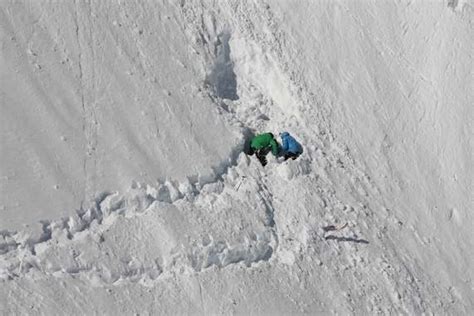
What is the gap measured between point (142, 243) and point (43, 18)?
426cm

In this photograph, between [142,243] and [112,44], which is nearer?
[142,243]

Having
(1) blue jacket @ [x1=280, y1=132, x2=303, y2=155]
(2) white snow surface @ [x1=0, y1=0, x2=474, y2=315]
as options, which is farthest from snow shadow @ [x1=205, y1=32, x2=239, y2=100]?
(1) blue jacket @ [x1=280, y1=132, x2=303, y2=155]

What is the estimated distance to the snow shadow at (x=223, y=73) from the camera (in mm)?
16497

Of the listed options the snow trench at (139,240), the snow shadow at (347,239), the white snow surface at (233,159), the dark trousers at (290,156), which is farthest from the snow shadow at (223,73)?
the snow shadow at (347,239)

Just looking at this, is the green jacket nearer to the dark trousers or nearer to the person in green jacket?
the person in green jacket

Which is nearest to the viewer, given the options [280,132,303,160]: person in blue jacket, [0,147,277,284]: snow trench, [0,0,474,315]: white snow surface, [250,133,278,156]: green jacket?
[0,147,277,284]: snow trench

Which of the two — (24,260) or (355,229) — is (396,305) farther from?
(24,260)

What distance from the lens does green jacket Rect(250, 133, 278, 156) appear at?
15.6m

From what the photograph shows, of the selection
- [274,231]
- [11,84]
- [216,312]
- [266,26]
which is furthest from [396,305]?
[11,84]

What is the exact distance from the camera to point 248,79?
55.7ft

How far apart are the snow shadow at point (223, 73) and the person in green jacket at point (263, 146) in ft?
4.32

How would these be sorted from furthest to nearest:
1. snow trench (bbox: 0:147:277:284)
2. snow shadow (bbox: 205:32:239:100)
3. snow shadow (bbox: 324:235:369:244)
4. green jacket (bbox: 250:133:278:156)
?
snow shadow (bbox: 205:32:239:100) < green jacket (bbox: 250:133:278:156) < snow shadow (bbox: 324:235:369:244) < snow trench (bbox: 0:147:277:284)

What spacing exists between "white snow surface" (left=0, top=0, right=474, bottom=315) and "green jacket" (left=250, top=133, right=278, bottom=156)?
0.24m

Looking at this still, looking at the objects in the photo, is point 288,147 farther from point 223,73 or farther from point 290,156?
point 223,73
